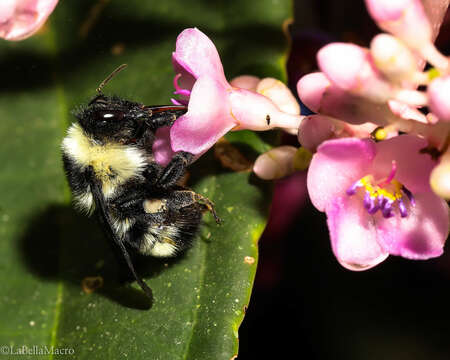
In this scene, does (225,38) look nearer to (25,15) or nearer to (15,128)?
(25,15)

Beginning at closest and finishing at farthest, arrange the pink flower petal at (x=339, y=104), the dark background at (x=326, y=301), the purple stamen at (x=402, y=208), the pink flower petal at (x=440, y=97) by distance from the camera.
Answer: the pink flower petal at (x=440, y=97) → the pink flower petal at (x=339, y=104) → the purple stamen at (x=402, y=208) → the dark background at (x=326, y=301)

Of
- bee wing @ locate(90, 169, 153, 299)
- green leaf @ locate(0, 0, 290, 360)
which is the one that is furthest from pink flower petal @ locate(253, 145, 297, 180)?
bee wing @ locate(90, 169, 153, 299)

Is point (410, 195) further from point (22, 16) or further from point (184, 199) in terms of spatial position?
point (22, 16)

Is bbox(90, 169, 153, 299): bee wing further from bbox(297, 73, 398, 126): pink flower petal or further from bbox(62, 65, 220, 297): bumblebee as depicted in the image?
bbox(297, 73, 398, 126): pink flower petal

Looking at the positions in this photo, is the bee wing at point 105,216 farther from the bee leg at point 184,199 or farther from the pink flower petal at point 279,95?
the pink flower petal at point 279,95

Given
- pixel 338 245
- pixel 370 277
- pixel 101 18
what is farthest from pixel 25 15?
pixel 370 277

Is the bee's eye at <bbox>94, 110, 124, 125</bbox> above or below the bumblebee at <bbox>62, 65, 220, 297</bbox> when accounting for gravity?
above

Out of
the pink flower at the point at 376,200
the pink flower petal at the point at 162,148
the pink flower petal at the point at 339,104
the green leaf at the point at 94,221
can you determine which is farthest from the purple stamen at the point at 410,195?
the pink flower petal at the point at 162,148
